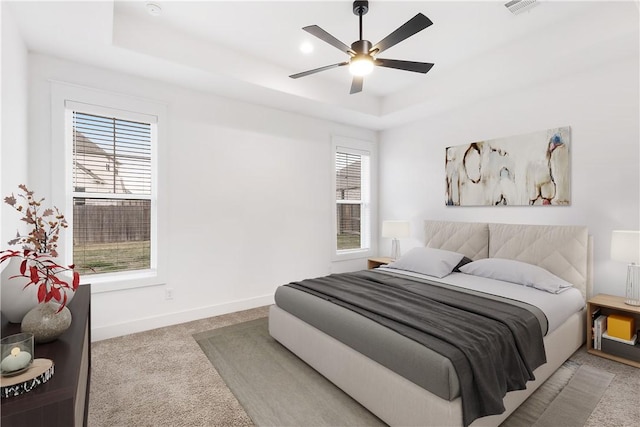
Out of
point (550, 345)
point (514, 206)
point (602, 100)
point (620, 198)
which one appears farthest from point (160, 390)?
point (602, 100)

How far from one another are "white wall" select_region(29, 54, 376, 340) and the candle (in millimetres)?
2425

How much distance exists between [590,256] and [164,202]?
4423 mm

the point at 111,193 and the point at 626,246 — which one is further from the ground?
the point at 111,193

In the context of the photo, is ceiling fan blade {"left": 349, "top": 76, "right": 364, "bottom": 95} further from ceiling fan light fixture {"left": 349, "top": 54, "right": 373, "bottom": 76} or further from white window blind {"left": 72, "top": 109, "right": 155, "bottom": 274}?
white window blind {"left": 72, "top": 109, "right": 155, "bottom": 274}

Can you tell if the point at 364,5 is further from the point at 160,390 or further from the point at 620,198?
the point at 160,390

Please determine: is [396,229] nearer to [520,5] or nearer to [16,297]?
[520,5]

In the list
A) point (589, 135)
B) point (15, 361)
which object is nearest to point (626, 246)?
point (589, 135)

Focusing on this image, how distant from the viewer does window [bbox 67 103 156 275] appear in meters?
3.07

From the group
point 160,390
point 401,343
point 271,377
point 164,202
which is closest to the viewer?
point 401,343

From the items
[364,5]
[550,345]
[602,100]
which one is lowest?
[550,345]

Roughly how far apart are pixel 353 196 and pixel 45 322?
4384 millimetres

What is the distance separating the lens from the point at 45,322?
1.30 metres

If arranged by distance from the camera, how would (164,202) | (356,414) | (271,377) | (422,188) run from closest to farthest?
(356,414), (271,377), (164,202), (422,188)

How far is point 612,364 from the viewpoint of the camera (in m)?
2.60
